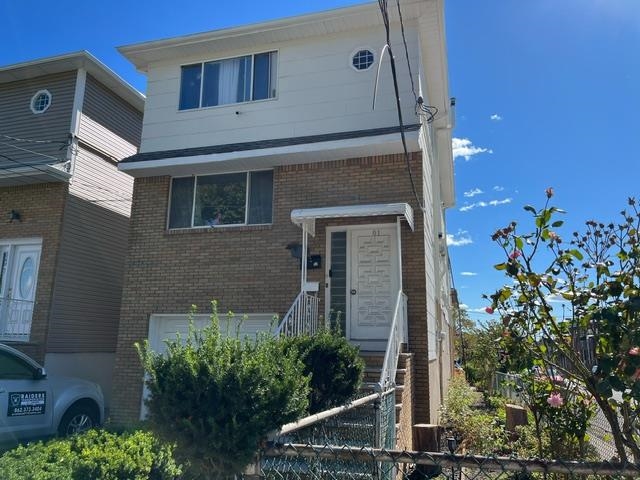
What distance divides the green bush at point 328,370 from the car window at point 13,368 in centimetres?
458

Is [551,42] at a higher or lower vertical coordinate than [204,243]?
higher

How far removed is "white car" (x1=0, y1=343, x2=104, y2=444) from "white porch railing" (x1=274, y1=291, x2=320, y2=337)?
3.58 metres

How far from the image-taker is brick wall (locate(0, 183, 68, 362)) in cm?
1046

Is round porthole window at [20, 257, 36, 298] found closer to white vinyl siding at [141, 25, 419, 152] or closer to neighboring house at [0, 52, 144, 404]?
neighboring house at [0, 52, 144, 404]

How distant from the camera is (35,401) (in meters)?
7.25

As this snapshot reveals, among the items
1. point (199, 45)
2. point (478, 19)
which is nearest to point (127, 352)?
point (199, 45)

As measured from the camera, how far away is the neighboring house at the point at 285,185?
8617 mm

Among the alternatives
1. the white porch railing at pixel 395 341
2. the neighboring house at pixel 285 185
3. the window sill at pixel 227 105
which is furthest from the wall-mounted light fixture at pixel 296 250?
the window sill at pixel 227 105

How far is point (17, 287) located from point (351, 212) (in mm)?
8381

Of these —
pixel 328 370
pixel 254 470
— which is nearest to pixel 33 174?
pixel 328 370

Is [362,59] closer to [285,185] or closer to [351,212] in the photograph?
[285,185]

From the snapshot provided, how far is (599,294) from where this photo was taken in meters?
3.28

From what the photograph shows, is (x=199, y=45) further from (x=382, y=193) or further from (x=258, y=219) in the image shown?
(x=382, y=193)

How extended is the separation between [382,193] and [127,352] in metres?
6.05
